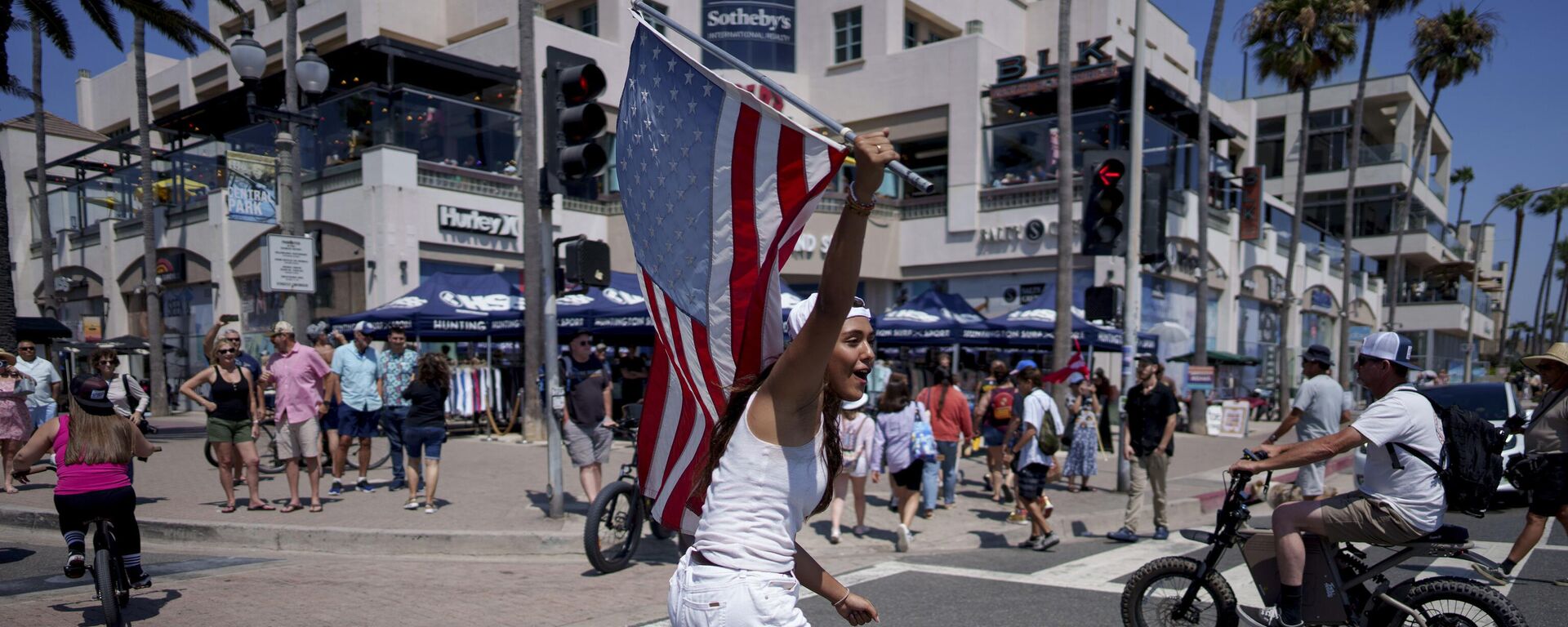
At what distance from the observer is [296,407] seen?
30.3 feet

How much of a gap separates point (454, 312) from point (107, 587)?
39.2 ft

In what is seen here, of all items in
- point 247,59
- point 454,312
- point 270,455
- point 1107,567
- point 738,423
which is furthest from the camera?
point 454,312

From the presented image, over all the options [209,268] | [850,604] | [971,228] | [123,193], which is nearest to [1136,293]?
[850,604]

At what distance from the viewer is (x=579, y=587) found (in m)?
7.13

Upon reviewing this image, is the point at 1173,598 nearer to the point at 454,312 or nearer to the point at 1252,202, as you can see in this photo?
the point at 454,312

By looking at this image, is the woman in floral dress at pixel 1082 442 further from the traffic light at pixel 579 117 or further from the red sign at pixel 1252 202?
the red sign at pixel 1252 202

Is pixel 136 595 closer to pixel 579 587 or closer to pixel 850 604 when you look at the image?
pixel 579 587

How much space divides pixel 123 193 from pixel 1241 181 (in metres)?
33.7

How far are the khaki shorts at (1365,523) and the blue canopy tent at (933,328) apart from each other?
13.1 m

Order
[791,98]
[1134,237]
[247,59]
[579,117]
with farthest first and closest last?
[1134,237]
[247,59]
[579,117]
[791,98]

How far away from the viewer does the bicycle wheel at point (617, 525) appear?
25.1 ft

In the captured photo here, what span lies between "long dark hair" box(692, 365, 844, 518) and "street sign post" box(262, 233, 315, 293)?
10600 mm

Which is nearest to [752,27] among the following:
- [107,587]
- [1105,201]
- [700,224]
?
[1105,201]

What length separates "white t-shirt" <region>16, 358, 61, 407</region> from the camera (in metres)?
11.7
